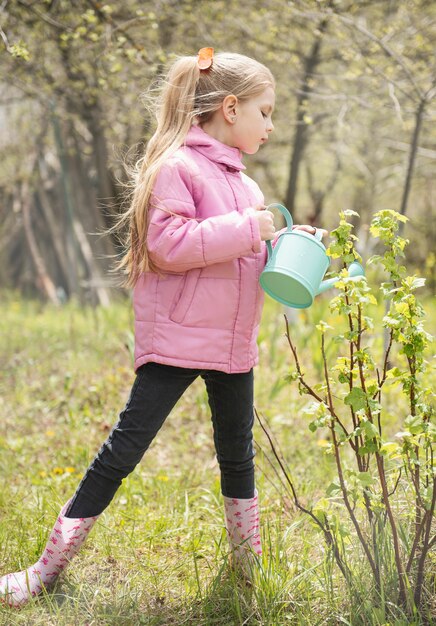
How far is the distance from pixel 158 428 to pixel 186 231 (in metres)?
0.54

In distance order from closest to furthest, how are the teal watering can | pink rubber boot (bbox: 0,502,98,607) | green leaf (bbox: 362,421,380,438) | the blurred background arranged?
green leaf (bbox: 362,421,380,438), the teal watering can, pink rubber boot (bbox: 0,502,98,607), the blurred background

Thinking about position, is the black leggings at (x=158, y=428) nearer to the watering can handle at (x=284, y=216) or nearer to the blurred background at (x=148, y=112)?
the watering can handle at (x=284, y=216)

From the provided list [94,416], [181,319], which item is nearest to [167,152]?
[181,319]

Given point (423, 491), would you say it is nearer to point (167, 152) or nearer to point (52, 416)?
point (167, 152)

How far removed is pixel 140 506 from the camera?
100 inches

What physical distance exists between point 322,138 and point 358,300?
790 centimetres

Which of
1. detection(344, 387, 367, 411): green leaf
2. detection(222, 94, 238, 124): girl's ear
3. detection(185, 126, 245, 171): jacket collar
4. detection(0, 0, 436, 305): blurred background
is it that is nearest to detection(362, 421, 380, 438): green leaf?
detection(344, 387, 367, 411): green leaf

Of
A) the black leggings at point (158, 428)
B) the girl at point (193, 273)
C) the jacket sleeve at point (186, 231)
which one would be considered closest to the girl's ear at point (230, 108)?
the girl at point (193, 273)

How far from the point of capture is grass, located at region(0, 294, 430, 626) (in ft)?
6.02

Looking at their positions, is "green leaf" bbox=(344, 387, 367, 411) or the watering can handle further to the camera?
the watering can handle

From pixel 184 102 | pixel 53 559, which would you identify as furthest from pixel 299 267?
pixel 53 559

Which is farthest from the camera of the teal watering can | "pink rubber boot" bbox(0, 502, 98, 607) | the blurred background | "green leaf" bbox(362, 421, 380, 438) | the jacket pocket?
the blurred background

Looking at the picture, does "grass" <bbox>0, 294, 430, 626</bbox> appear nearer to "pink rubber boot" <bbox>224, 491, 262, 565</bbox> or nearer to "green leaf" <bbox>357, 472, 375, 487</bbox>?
"pink rubber boot" <bbox>224, 491, 262, 565</bbox>

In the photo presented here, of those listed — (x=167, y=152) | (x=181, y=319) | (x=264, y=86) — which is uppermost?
(x=264, y=86)
